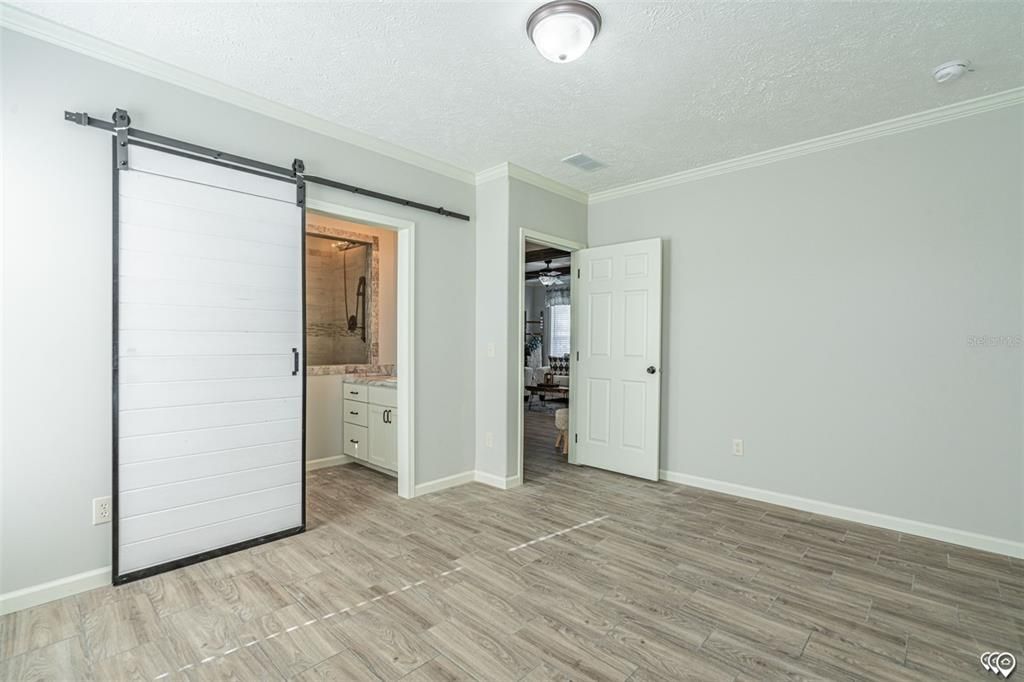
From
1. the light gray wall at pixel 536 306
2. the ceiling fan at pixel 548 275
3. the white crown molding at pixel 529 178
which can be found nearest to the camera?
the white crown molding at pixel 529 178

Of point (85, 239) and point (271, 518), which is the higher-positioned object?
point (85, 239)

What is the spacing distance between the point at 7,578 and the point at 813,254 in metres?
4.89

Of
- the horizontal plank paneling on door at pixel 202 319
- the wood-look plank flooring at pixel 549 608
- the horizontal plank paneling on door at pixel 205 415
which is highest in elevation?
the horizontal plank paneling on door at pixel 202 319

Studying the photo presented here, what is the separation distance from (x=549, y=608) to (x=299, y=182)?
2.78 m

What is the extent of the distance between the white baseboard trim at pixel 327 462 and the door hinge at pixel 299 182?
2.57 metres

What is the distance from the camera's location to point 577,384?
4688 millimetres

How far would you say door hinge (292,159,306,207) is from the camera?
9.77 feet

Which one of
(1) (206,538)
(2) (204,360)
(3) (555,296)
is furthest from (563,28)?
(3) (555,296)

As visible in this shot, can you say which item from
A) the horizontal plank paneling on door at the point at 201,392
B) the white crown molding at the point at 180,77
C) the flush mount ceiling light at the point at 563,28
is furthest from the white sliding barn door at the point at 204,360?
the flush mount ceiling light at the point at 563,28

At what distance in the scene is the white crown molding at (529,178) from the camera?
391 centimetres

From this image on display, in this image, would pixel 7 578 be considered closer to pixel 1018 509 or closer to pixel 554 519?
pixel 554 519

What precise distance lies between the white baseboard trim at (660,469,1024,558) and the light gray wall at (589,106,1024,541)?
0.05 metres

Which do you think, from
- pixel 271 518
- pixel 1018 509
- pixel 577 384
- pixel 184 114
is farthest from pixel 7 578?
pixel 1018 509

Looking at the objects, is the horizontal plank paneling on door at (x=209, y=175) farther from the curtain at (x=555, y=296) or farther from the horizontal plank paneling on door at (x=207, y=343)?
the curtain at (x=555, y=296)
